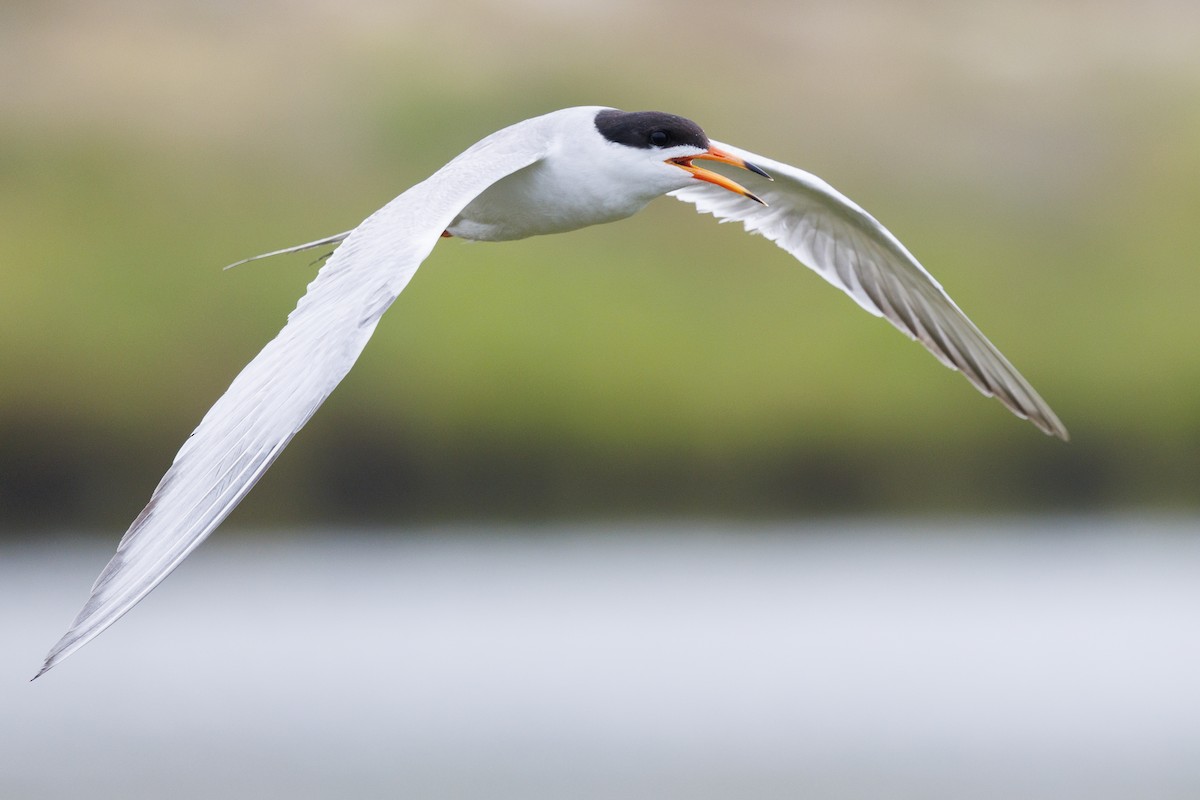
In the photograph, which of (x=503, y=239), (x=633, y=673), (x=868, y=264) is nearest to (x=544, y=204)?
(x=503, y=239)

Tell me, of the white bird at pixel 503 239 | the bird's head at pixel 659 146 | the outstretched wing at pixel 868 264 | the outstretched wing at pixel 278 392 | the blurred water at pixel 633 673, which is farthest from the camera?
the blurred water at pixel 633 673

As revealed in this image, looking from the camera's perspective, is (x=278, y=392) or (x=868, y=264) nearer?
(x=278, y=392)

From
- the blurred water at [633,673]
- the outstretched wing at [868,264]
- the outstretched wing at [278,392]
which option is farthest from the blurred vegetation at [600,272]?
the outstretched wing at [278,392]

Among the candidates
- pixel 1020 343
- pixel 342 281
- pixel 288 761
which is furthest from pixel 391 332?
pixel 342 281

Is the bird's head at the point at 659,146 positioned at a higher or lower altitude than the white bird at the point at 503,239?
higher

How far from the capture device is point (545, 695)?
13.1 m

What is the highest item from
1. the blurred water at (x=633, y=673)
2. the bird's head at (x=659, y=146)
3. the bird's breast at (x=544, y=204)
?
the bird's head at (x=659, y=146)

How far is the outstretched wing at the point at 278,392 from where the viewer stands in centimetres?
349

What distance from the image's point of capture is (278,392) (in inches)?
157

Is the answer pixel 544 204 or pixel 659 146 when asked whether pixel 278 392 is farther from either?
pixel 659 146

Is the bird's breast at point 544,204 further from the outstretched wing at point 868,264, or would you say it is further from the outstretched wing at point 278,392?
the outstretched wing at point 868,264

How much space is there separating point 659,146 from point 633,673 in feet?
29.0

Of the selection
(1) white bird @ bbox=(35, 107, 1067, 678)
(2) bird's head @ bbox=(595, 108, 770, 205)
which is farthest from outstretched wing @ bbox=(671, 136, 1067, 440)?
(2) bird's head @ bbox=(595, 108, 770, 205)

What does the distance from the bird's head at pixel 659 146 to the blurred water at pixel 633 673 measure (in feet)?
23.9
